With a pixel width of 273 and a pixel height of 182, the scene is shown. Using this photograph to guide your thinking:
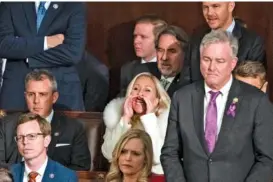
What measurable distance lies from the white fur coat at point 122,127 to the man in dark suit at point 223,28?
347 mm

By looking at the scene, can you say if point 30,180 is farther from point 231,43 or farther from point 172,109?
point 231,43

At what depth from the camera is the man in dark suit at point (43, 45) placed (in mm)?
5637

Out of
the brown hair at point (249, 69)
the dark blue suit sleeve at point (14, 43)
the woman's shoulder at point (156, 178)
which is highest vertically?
the dark blue suit sleeve at point (14, 43)

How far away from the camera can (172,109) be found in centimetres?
424

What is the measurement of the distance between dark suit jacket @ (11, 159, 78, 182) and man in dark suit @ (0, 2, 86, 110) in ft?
3.62

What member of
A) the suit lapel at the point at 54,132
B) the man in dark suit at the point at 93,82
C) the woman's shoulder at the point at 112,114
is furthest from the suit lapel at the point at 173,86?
the man in dark suit at the point at 93,82

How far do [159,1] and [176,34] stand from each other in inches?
35.6

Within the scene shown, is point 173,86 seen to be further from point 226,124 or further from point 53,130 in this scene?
point 226,124

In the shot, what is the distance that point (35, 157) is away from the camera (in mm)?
4578

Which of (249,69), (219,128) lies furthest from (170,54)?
(219,128)

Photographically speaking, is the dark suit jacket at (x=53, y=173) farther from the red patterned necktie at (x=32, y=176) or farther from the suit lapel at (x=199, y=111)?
the suit lapel at (x=199, y=111)

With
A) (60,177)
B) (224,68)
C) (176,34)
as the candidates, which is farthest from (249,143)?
(176,34)

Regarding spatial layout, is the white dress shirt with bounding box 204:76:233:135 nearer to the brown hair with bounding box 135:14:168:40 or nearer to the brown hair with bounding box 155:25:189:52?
the brown hair with bounding box 155:25:189:52

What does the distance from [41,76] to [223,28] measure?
1129 millimetres
